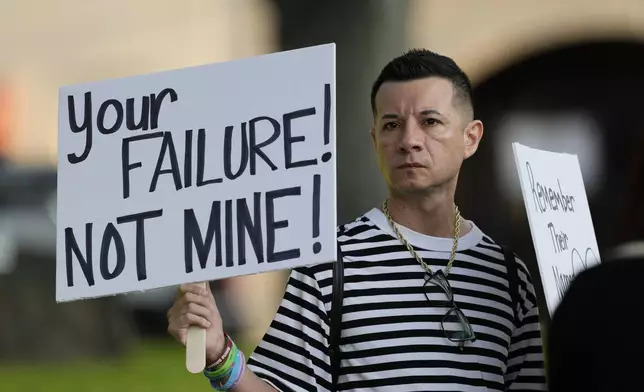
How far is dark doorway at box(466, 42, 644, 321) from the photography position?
36.2 feet

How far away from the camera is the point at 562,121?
37.7 feet

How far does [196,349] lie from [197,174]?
1.25ft

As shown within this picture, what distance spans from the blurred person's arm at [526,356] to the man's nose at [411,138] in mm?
402

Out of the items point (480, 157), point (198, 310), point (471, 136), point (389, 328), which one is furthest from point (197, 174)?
point (480, 157)

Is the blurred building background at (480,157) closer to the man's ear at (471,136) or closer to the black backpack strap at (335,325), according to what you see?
the man's ear at (471,136)

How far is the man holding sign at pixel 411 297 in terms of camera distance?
3.11 meters

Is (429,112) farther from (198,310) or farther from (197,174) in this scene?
(198,310)

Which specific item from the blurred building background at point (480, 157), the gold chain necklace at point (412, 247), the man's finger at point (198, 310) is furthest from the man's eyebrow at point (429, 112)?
the blurred building background at point (480, 157)

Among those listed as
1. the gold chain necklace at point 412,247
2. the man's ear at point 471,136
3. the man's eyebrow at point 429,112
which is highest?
the man's eyebrow at point 429,112

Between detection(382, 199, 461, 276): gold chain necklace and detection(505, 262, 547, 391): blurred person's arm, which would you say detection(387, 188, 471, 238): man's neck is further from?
detection(505, 262, 547, 391): blurred person's arm

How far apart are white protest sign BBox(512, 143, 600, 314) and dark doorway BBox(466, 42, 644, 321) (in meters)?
7.31

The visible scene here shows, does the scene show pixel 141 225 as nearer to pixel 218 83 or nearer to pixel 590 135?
pixel 218 83

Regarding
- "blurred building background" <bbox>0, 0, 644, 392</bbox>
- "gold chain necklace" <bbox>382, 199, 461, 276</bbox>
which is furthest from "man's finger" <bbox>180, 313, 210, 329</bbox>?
"blurred building background" <bbox>0, 0, 644, 392</bbox>

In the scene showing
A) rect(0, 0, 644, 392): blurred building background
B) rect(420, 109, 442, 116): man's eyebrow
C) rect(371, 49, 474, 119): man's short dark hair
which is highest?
rect(0, 0, 644, 392): blurred building background
